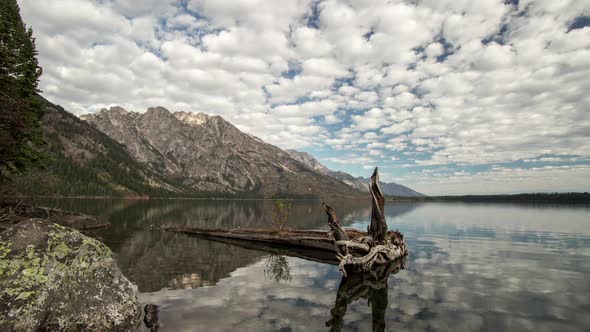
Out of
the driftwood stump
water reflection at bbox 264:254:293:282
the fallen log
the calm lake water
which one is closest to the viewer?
the calm lake water

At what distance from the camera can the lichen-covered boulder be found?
1130 cm

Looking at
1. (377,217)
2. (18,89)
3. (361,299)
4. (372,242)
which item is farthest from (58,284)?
(18,89)

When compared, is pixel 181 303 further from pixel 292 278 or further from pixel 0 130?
pixel 0 130

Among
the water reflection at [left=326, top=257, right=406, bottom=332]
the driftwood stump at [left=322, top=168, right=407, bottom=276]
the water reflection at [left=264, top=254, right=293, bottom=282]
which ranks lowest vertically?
the water reflection at [left=264, top=254, right=293, bottom=282]

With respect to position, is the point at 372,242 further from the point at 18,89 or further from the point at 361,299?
the point at 18,89

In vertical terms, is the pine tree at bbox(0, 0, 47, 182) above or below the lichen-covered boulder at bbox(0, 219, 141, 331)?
above

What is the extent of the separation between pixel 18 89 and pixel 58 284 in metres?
34.8

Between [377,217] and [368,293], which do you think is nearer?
[368,293]

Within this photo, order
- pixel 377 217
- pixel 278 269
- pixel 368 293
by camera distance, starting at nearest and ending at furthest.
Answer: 1. pixel 368 293
2. pixel 278 269
3. pixel 377 217

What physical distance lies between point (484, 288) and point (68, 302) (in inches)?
979

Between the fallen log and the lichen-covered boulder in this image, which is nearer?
the lichen-covered boulder

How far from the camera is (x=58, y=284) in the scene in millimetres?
12109

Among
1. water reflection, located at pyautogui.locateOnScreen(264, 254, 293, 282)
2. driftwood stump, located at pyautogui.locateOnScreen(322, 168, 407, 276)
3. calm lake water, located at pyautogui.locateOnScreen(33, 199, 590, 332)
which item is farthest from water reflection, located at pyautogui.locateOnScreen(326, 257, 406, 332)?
water reflection, located at pyautogui.locateOnScreen(264, 254, 293, 282)

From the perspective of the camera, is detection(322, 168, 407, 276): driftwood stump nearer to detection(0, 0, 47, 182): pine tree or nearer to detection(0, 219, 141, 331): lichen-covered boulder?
detection(0, 219, 141, 331): lichen-covered boulder
